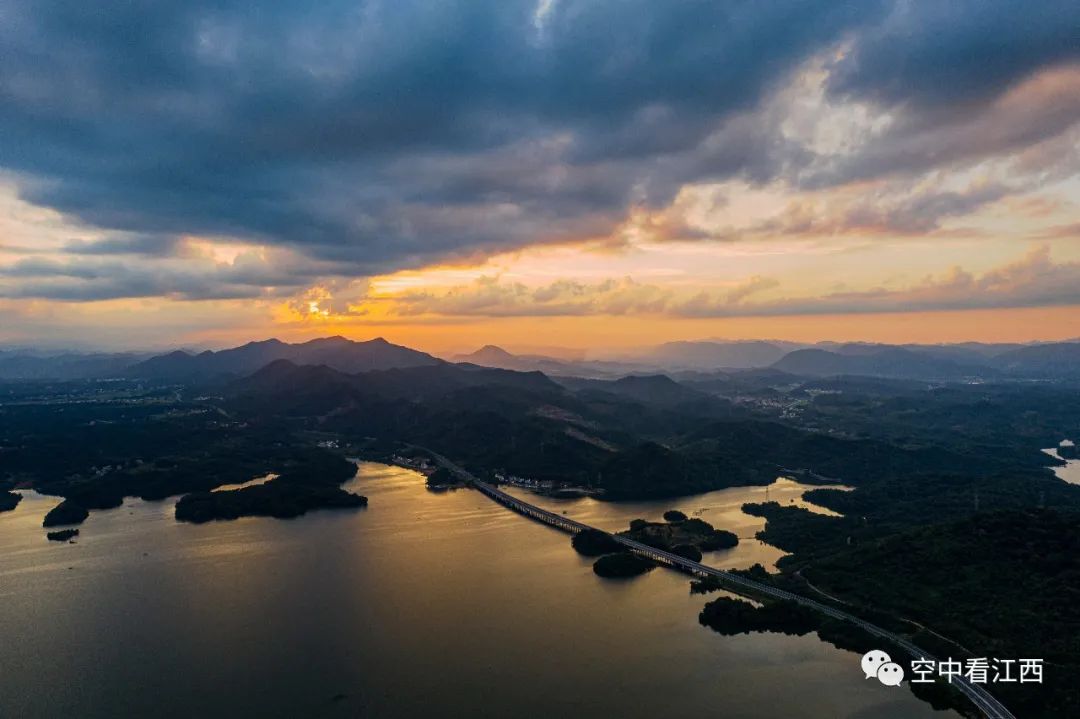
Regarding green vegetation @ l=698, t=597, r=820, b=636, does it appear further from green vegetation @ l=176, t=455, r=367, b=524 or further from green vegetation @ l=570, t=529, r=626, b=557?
green vegetation @ l=176, t=455, r=367, b=524

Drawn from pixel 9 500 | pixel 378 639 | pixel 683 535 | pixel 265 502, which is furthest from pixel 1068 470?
pixel 9 500

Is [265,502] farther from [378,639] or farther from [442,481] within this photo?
[378,639]

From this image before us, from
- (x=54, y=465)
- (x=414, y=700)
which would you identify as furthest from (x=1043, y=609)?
(x=54, y=465)

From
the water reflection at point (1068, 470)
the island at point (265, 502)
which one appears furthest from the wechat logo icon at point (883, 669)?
the water reflection at point (1068, 470)

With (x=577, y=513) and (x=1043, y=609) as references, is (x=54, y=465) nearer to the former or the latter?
(x=577, y=513)

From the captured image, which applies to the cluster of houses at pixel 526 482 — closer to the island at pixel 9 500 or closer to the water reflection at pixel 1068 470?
the island at pixel 9 500
